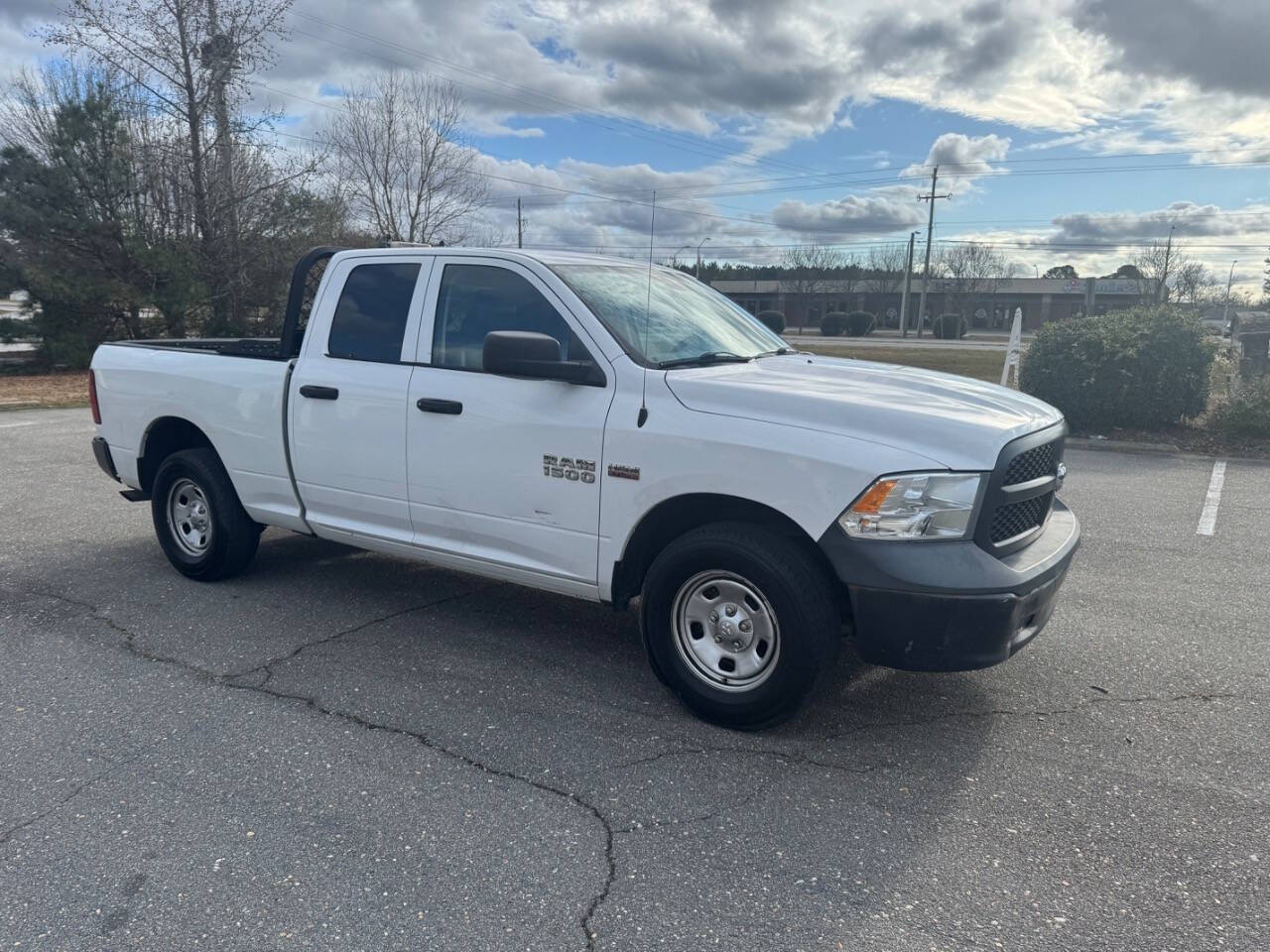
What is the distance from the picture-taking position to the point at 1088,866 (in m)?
2.93

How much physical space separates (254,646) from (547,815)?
90.6 inches

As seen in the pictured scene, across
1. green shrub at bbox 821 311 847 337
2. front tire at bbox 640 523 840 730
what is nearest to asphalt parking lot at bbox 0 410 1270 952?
front tire at bbox 640 523 840 730

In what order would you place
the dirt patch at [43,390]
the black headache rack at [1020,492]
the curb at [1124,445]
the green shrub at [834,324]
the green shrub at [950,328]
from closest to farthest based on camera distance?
the black headache rack at [1020,492] < the curb at [1124,445] < the dirt patch at [43,390] < the green shrub at [950,328] < the green shrub at [834,324]

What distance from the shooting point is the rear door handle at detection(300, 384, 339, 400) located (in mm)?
4883

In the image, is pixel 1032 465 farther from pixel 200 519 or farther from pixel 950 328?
pixel 950 328

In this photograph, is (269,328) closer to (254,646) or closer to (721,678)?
(254,646)

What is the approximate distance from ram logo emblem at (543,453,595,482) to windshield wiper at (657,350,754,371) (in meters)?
0.56

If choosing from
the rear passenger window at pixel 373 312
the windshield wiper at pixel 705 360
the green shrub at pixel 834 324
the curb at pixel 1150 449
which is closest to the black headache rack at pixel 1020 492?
the windshield wiper at pixel 705 360

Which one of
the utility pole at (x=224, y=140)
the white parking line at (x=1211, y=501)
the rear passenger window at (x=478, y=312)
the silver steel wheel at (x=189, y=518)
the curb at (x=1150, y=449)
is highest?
the utility pole at (x=224, y=140)

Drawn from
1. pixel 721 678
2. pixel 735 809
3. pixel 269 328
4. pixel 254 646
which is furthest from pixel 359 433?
pixel 269 328

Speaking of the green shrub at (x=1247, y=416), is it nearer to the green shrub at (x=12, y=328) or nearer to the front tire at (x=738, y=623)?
the front tire at (x=738, y=623)

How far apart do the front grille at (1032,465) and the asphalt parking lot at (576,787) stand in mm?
1096

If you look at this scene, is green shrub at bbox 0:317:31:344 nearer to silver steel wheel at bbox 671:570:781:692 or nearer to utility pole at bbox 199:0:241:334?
utility pole at bbox 199:0:241:334

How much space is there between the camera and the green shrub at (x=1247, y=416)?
11773 mm
